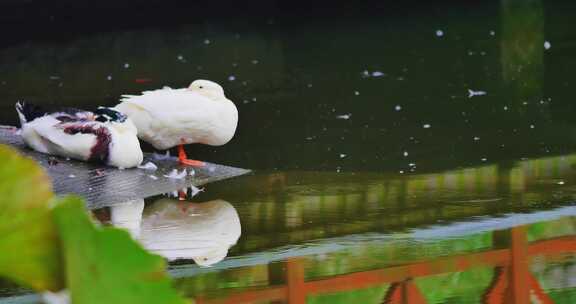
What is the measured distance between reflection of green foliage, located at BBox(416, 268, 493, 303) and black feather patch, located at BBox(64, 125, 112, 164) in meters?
1.89

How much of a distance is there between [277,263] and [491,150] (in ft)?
6.22

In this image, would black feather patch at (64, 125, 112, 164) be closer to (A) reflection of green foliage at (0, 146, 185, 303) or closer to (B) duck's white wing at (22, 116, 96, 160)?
(B) duck's white wing at (22, 116, 96, 160)

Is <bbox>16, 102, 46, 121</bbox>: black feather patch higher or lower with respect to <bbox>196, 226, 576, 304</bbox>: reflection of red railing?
higher

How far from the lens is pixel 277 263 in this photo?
389cm

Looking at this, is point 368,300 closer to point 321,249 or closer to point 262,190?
point 321,249

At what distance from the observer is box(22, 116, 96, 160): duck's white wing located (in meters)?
5.10

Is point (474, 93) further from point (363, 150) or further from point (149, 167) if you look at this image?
point (149, 167)

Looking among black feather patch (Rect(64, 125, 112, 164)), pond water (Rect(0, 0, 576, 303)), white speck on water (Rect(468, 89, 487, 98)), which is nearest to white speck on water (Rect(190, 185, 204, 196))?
pond water (Rect(0, 0, 576, 303))

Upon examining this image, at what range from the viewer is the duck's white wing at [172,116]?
503cm

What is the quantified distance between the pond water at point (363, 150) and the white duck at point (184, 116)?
0.93 ft

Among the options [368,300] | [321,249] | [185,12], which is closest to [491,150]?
[321,249]

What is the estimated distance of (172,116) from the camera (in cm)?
503

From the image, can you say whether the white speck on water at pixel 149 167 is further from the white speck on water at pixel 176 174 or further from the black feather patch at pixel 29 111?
the black feather patch at pixel 29 111

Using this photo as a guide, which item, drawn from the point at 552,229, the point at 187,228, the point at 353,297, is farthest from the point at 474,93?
the point at 353,297
